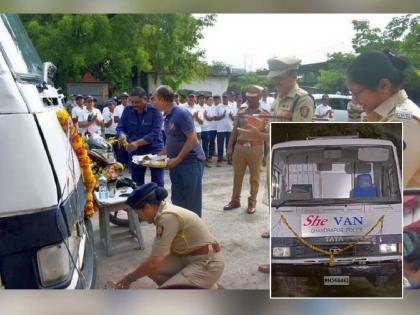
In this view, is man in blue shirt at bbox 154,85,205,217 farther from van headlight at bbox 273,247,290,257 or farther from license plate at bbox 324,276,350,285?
license plate at bbox 324,276,350,285

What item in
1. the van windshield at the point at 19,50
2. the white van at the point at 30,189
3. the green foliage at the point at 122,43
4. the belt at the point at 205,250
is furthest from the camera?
the belt at the point at 205,250

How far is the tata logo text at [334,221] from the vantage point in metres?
2.16

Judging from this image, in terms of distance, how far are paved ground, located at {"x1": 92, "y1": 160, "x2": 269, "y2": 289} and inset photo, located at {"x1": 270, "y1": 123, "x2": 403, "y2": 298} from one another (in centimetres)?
8

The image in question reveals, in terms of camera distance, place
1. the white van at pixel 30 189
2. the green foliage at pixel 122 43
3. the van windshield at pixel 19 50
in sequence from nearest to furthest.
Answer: the white van at pixel 30 189
the van windshield at pixel 19 50
the green foliage at pixel 122 43

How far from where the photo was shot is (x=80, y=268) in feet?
6.73

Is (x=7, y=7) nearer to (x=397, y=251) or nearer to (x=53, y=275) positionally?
(x=53, y=275)

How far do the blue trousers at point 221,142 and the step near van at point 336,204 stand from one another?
0.27 metres

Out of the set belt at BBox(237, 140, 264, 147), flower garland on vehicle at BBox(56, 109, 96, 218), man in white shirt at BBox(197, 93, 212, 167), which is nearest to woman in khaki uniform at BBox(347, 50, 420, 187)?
belt at BBox(237, 140, 264, 147)

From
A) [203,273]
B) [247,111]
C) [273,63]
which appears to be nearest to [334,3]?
[273,63]

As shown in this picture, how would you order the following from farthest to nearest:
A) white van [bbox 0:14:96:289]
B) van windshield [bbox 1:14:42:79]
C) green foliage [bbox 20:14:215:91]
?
green foliage [bbox 20:14:215:91] < van windshield [bbox 1:14:42:79] < white van [bbox 0:14:96:289]

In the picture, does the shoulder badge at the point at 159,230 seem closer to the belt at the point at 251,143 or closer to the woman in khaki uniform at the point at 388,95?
the belt at the point at 251,143

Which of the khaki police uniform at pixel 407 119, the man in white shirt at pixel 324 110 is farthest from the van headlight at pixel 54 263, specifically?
the khaki police uniform at pixel 407 119

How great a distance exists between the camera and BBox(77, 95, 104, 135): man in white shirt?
222 centimetres

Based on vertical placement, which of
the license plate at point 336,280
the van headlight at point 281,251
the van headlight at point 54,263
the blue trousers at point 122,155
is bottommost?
the license plate at point 336,280
